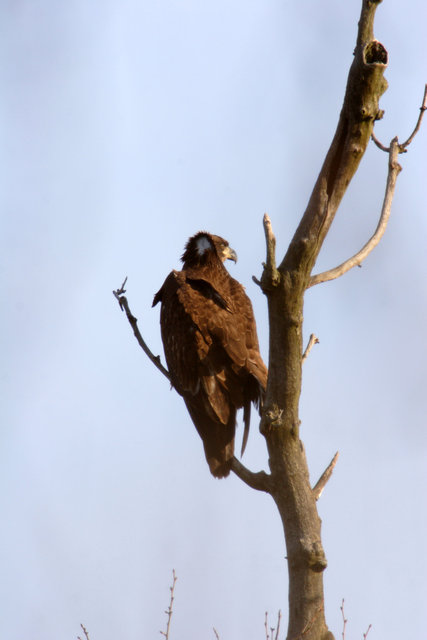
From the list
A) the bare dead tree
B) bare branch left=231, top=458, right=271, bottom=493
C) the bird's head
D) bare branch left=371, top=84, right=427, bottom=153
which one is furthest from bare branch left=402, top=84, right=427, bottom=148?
the bird's head

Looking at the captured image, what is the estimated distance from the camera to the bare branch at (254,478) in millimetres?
4059

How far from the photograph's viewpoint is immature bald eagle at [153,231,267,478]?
211 inches

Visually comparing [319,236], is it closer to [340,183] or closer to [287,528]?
[340,183]

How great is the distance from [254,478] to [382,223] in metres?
1.53

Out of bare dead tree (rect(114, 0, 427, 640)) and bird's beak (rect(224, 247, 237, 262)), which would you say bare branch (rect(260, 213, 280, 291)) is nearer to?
bare dead tree (rect(114, 0, 427, 640))

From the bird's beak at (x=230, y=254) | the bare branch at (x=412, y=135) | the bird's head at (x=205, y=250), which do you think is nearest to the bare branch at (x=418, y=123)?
the bare branch at (x=412, y=135)

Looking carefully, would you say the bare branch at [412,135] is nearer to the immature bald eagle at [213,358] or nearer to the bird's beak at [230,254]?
the immature bald eagle at [213,358]

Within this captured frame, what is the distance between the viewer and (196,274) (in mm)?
6305

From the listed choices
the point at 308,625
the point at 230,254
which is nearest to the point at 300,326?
the point at 308,625

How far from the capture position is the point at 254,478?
4195 millimetres

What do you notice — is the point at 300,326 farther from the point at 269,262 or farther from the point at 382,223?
the point at 382,223

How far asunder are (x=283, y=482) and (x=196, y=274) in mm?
2694

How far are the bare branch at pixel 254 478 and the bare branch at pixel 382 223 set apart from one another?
1.05 meters

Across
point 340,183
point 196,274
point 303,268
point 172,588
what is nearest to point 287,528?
point 172,588
